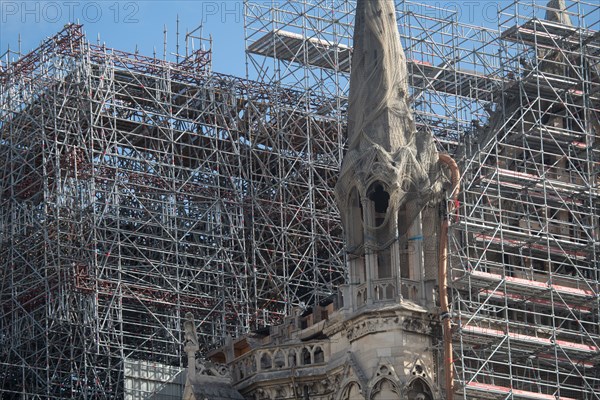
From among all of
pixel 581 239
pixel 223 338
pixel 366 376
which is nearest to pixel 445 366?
pixel 366 376

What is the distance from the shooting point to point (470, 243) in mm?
67938

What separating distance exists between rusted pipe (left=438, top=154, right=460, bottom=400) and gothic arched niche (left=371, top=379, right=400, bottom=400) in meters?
1.67

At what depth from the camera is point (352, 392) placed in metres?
66.1

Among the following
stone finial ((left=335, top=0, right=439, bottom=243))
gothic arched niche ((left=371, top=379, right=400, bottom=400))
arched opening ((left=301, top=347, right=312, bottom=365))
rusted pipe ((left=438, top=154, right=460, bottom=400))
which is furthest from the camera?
arched opening ((left=301, top=347, right=312, bottom=365))

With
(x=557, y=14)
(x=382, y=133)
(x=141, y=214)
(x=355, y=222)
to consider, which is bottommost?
(x=355, y=222)

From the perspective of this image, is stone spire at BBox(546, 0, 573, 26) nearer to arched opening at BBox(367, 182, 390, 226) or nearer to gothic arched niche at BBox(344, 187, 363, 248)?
arched opening at BBox(367, 182, 390, 226)

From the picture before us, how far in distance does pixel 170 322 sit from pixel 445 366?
17789 millimetres

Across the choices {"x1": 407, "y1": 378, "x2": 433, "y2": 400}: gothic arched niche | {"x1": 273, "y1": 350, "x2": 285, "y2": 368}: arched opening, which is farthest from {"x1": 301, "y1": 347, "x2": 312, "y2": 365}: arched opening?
{"x1": 407, "y1": 378, "x2": 433, "y2": 400}: gothic arched niche

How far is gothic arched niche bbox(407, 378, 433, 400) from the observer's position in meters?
64.9

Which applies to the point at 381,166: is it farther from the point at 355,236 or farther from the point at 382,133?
the point at 355,236

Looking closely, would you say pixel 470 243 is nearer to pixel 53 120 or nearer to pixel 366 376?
pixel 366 376

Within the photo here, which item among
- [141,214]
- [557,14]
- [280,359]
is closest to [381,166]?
[280,359]

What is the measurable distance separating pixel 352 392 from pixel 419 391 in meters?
2.21

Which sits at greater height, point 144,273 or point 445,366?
point 144,273
